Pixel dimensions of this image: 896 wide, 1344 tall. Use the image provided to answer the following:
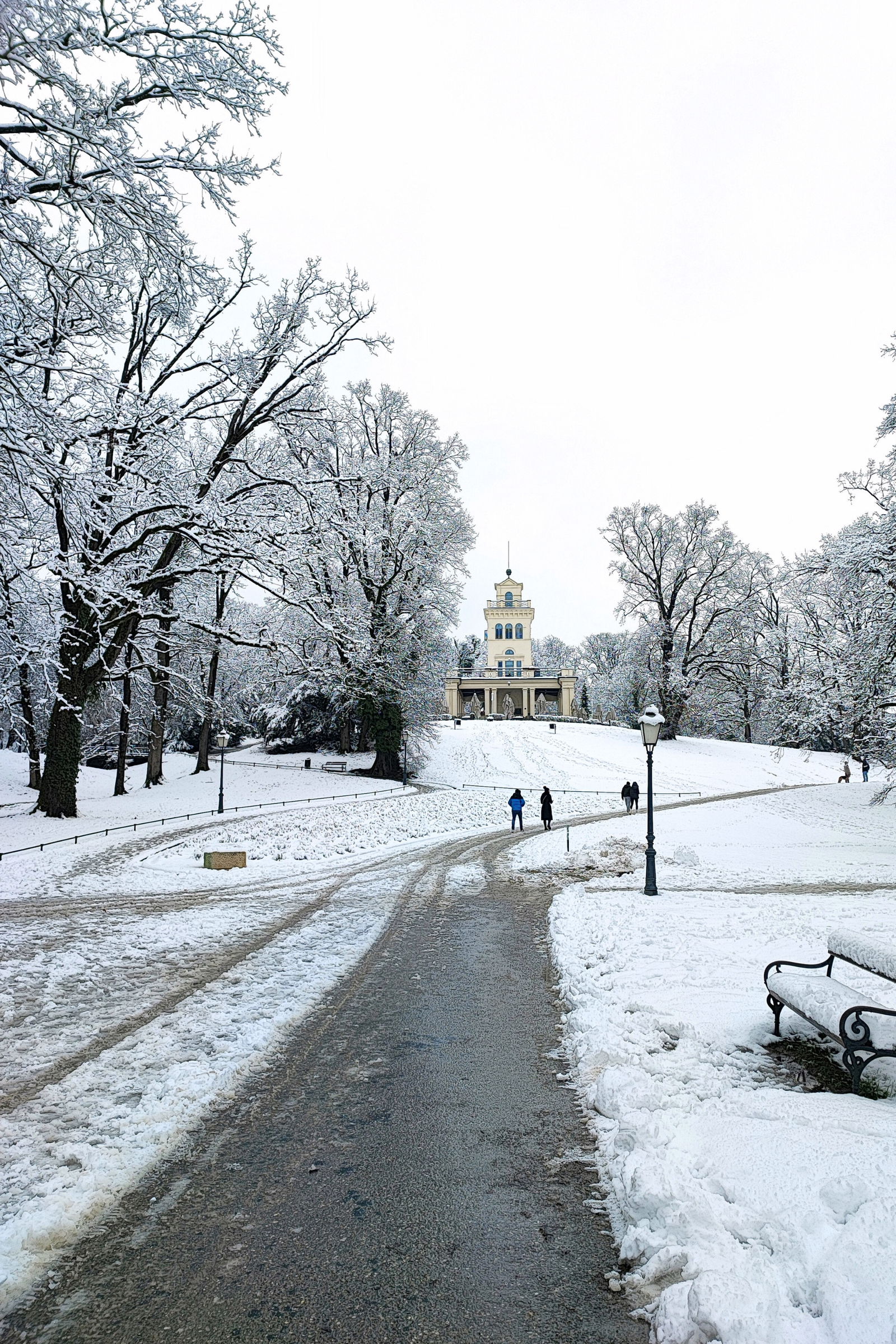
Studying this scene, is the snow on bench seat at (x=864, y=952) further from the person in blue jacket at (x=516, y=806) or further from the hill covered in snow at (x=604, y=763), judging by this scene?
the hill covered in snow at (x=604, y=763)

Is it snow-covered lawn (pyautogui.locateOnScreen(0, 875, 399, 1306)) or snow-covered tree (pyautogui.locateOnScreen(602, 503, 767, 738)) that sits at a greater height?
snow-covered tree (pyautogui.locateOnScreen(602, 503, 767, 738))

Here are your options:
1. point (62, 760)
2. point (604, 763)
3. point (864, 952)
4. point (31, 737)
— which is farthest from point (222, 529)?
point (604, 763)

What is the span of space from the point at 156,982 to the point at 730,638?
4960 cm

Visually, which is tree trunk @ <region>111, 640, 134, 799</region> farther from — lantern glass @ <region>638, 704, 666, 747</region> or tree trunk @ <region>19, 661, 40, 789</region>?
lantern glass @ <region>638, 704, 666, 747</region>

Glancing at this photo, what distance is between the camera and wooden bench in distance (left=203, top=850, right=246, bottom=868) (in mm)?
15961

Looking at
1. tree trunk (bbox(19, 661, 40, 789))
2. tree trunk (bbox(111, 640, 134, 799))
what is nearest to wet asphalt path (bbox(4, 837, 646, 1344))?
tree trunk (bbox(111, 640, 134, 799))

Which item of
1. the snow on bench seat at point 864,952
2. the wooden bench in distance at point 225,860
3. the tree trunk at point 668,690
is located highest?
the tree trunk at point 668,690

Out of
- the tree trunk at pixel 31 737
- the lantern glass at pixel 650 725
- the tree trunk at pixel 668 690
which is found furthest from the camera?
the tree trunk at pixel 668 690

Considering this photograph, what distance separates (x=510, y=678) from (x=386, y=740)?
41994mm

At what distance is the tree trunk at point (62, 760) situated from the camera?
70.0ft

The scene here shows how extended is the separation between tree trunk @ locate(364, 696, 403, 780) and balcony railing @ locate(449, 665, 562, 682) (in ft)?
128

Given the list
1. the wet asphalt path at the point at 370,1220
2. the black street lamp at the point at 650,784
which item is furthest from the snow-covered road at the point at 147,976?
the black street lamp at the point at 650,784

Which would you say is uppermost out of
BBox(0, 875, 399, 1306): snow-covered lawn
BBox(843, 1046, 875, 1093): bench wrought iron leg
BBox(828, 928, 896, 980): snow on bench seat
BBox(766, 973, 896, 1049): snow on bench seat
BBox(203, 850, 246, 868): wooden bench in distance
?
BBox(828, 928, 896, 980): snow on bench seat

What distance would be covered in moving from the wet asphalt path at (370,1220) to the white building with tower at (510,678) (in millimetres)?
62618
